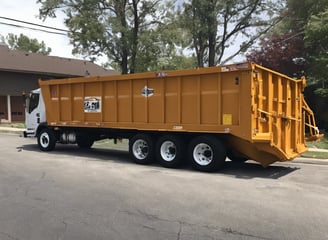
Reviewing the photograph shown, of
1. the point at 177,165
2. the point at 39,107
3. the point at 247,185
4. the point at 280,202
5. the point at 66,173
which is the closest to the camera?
the point at 280,202

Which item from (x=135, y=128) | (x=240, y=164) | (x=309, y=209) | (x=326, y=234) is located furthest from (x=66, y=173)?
(x=326, y=234)

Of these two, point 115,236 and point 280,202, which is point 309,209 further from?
point 115,236

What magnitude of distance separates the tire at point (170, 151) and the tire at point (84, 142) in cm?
452

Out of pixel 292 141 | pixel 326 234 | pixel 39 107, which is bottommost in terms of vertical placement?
pixel 326 234

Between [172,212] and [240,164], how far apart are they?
6.34 m

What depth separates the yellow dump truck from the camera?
10781 millimetres

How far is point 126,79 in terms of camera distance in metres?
13.2

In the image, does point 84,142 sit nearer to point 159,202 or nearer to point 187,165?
point 187,165

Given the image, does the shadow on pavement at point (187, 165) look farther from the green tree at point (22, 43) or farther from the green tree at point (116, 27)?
the green tree at point (22, 43)

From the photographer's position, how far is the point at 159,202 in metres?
7.59

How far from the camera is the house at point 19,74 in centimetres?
3847

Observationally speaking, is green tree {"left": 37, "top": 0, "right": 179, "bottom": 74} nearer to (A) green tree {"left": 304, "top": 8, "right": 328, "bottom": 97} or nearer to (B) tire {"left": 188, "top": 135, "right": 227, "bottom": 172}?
(A) green tree {"left": 304, "top": 8, "right": 328, "bottom": 97}

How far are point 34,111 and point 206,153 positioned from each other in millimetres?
8490

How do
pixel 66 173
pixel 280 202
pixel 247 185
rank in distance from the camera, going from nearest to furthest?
pixel 280 202 < pixel 247 185 < pixel 66 173
